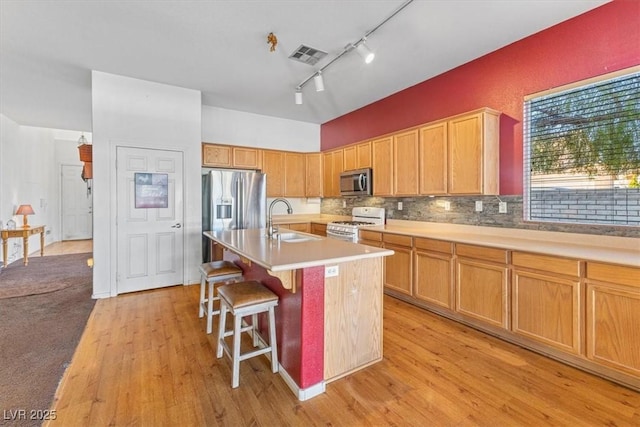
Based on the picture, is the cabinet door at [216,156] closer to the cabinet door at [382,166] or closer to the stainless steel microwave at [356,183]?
the stainless steel microwave at [356,183]

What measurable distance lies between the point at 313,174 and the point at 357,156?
1238 millimetres

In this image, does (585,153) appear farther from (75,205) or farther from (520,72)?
(75,205)

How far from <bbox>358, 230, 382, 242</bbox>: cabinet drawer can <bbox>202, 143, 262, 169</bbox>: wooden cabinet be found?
240 cm

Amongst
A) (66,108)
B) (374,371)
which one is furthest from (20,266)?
(374,371)

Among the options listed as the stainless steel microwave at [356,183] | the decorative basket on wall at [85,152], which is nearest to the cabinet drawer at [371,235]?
the stainless steel microwave at [356,183]

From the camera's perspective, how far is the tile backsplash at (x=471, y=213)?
8.41 feet

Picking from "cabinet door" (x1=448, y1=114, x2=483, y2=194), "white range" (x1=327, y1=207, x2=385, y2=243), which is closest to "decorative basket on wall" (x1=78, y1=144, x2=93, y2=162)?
"white range" (x1=327, y1=207, x2=385, y2=243)

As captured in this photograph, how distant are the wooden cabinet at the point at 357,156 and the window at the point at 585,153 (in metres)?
2.14

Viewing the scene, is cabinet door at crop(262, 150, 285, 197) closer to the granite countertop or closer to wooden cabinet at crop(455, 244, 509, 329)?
the granite countertop

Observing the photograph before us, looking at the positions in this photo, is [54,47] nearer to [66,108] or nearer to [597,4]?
[66,108]

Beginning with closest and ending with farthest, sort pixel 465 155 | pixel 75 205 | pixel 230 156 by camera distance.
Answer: pixel 465 155 < pixel 230 156 < pixel 75 205

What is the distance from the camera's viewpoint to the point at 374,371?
7.21 feet

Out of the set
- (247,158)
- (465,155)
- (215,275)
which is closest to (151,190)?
(247,158)

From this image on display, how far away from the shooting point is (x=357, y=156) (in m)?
4.91
